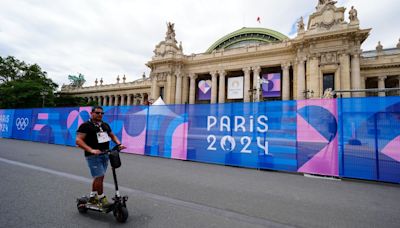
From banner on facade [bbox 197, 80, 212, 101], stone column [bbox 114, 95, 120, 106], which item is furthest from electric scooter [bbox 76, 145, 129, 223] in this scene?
stone column [bbox 114, 95, 120, 106]

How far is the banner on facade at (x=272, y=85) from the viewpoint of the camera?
33.3 metres

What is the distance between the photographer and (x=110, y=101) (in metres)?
63.8

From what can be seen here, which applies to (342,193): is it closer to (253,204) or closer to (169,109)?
(253,204)

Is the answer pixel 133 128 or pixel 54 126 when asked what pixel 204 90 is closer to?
pixel 54 126

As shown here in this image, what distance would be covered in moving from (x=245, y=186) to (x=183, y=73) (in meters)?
38.1

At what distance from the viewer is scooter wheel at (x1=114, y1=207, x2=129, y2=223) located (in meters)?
3.13

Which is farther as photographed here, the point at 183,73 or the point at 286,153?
the point at 183,73

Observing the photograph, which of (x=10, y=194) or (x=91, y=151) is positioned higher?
(x=91, y=151)

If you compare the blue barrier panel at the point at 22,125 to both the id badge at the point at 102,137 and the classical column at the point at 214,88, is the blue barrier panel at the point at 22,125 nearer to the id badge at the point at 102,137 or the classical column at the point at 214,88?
the id badge at the point at 102,137

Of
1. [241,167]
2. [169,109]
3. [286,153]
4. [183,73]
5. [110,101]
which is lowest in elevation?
[241,167]

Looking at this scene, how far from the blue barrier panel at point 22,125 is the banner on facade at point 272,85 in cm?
3144

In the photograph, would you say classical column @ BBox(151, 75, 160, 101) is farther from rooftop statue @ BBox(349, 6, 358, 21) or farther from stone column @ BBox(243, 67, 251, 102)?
rooftop statue @ BBox(349, 6, 358, 21)

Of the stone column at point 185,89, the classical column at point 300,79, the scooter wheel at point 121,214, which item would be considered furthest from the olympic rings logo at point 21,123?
the classical column at point 300,79

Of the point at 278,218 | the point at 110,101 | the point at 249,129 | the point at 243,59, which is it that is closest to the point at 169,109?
the point at 249,129
